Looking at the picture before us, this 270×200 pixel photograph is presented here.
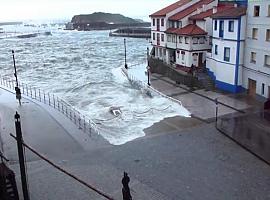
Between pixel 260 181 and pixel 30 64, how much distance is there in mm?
59706

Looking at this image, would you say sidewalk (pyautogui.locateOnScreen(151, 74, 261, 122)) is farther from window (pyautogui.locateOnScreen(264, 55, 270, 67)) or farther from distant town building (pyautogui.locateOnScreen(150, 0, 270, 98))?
window (pyautogui.locateOnScreen(264, 55, 270, 67))

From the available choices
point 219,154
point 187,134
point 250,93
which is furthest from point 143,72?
point 219,154

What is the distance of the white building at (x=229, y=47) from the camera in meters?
32.8

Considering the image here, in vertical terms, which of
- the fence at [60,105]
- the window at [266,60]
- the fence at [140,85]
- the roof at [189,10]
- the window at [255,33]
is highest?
the roof at [189,10]

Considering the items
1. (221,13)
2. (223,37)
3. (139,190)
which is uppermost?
(221,13)

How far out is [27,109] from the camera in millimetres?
31781

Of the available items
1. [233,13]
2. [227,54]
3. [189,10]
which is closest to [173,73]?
[227,54]

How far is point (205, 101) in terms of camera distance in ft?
105

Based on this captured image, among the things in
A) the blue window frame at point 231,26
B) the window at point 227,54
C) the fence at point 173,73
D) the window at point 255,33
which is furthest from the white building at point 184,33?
the window at point 255,33

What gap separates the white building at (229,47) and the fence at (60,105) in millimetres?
15640

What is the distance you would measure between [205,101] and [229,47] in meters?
6.51

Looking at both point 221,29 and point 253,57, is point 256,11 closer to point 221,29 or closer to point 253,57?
point 253,57

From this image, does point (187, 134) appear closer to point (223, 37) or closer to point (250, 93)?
point (250, 93)

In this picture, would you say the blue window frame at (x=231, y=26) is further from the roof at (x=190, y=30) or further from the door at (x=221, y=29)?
the roof at (x=190, y=30)
